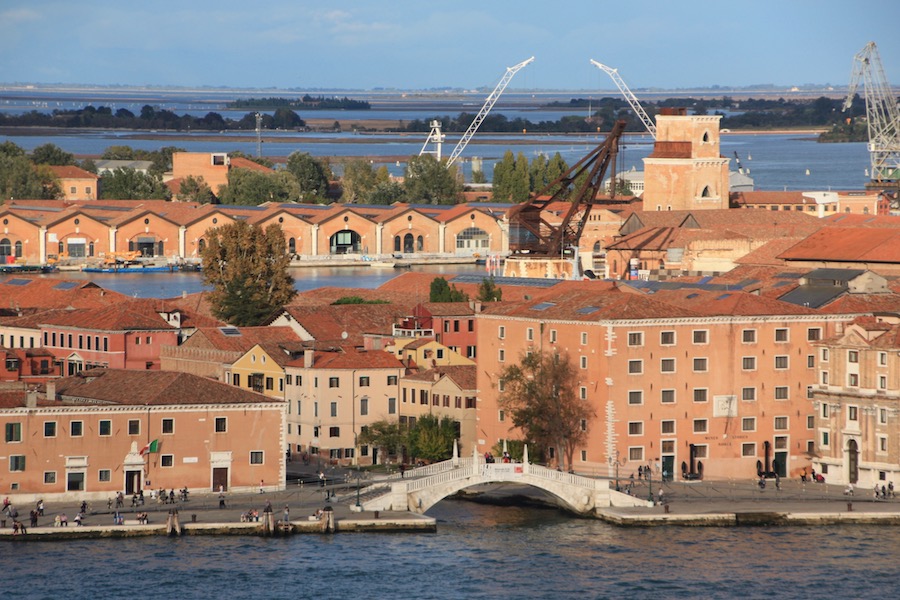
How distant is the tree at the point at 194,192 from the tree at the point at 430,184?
10.5 metres

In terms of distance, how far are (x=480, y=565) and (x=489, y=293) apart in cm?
2475

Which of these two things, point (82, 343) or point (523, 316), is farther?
point (82, 343)

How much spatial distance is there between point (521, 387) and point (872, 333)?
22.8ft

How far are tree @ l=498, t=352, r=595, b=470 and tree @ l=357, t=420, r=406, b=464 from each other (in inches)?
112

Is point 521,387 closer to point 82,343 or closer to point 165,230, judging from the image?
point 82,343

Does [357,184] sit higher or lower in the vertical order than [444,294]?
higher

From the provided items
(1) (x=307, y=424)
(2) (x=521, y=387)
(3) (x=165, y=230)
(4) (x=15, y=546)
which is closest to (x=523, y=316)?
(2) (x=521, y=387)

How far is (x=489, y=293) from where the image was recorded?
65.1 meters

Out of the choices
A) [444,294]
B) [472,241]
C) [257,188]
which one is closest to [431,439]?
[444,294]

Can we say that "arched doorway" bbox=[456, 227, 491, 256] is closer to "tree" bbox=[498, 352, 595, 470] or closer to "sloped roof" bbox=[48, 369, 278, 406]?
"tree" bbox=[498, 352, 595, 470]

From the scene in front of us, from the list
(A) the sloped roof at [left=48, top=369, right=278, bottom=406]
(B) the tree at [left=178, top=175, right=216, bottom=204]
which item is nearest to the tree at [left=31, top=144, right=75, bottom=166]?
(B) the tree at [left=178, top=175, right=216, bottom=204]

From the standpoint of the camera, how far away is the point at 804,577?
131ft

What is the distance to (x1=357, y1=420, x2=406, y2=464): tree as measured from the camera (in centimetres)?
5000

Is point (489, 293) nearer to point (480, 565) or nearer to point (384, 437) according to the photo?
point (384, 437)
